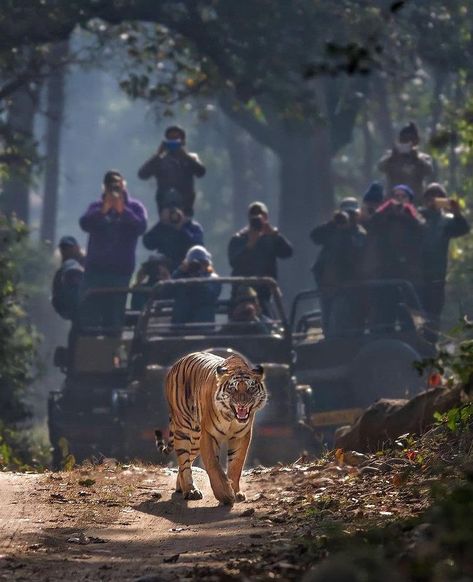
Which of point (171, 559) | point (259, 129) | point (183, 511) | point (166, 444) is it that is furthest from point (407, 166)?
point (171, 559)

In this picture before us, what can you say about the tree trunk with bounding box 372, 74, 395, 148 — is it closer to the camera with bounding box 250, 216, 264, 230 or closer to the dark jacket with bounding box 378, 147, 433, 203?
the dark jacket with bounding box 378, 147, 433, 203

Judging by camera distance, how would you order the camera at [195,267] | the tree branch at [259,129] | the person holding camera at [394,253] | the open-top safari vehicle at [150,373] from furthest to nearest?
1. the tree branch at [259,129]
2. the person holding camera at [394,253]
3. the camera at [195,267]
4. the open-top safari vehicle at [150,373]

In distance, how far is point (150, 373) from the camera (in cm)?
1501

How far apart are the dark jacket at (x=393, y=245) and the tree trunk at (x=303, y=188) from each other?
40.5 feet

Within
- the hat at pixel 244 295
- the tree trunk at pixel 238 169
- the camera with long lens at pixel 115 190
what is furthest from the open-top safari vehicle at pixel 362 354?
the tree trunk at pixel 238 169

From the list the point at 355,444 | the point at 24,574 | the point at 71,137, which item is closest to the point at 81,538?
the point at 24,574

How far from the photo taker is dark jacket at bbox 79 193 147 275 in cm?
1728

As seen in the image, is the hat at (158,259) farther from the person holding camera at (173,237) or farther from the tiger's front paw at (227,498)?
the tiger's front paw at (227,498)

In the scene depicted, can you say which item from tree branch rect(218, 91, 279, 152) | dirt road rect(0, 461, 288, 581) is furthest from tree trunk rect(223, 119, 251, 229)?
dirt road rect(0, 461, 288, 581)

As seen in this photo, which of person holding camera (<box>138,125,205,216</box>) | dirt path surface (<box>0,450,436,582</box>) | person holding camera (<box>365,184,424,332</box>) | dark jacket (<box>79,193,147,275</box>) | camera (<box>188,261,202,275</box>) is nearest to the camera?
dirt path surface (<box>0,450,436,582</box>)

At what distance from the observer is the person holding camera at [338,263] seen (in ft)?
55.4

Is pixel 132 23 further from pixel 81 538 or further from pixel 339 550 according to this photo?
pixel 339 550

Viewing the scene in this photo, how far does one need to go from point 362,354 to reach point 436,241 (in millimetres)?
2108

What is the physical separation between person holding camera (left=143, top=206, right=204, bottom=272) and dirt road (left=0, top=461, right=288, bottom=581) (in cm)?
669
